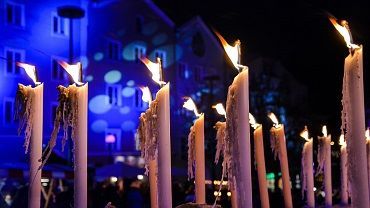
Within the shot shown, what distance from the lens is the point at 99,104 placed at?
3588 cm

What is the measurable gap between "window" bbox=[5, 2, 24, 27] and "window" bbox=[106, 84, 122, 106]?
731 centimetres

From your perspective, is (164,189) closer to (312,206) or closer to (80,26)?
(312,206)

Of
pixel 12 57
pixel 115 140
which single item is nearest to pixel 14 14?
pixel 12 57

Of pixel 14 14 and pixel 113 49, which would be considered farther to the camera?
pixel 113 49

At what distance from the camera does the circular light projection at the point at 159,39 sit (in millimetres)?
40034

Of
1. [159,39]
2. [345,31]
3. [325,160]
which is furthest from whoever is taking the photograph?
[159,39]

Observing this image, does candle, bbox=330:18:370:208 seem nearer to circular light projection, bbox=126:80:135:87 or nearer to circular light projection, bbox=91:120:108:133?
circular light projection, bbox=91:120:108:133

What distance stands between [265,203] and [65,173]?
36.8 ft

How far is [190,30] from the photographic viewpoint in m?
43.5

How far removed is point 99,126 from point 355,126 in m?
32.4

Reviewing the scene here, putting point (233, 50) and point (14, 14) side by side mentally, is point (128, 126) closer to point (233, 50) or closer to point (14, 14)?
point (14, 14)

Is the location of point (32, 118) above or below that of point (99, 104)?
below

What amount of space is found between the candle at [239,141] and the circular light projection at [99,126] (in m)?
31.8

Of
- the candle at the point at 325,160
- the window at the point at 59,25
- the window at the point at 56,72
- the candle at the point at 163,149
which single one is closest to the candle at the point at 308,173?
the candle at the point at 325,160
